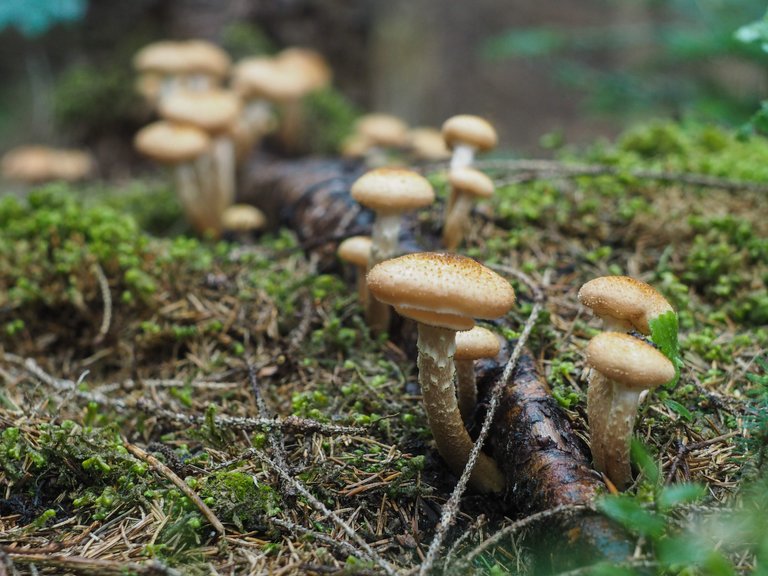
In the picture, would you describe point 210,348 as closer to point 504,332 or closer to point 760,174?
Result: point 504,332

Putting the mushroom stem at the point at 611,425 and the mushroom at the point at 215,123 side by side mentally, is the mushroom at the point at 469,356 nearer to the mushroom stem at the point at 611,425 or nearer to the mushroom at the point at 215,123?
the mushroom stem at the point at 611,425

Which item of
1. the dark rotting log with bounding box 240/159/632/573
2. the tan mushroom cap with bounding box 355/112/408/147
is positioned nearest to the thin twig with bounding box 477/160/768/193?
the dark rotting log with bounding box 240/159/632/573

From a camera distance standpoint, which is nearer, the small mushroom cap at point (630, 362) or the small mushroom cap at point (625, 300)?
the small mushroom cap at point (630, 362)

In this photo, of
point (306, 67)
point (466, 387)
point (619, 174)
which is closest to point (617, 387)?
point (466, 387)

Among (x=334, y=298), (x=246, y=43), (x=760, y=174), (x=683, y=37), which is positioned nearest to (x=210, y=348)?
(x=334, y=298)

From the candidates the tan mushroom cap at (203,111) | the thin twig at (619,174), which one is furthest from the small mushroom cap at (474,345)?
the tan mushroom cap at (203,111)

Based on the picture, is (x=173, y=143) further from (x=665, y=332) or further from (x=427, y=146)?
(x=665, y=332)

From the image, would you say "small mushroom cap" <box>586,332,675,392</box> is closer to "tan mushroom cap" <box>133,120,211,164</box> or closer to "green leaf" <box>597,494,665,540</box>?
"green leaf" <box>597,494,665,540</box>
